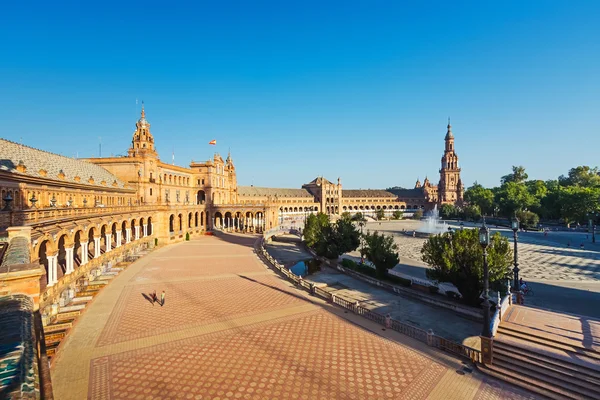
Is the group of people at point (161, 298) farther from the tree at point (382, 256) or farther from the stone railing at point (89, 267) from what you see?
the tree at point (382, 256)

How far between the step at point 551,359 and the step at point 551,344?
2.00ft

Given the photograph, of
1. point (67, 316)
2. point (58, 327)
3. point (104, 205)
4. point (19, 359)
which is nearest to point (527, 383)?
point (19, 359)

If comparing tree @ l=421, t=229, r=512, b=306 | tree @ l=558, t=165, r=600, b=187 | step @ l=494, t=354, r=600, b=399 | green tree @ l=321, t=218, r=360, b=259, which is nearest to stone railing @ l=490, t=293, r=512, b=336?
step @ l=494, t=354, r=600, b=399

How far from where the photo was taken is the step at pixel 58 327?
53.7 ft

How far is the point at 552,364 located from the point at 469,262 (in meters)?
7.58

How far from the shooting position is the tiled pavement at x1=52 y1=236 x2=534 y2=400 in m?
11.1

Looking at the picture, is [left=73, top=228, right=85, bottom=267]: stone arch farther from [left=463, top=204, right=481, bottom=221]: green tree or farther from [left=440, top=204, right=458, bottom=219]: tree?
[left=440, top=204, right=458, bottom=219]: tree

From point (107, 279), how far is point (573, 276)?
44020mm

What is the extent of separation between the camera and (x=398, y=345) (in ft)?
47.8

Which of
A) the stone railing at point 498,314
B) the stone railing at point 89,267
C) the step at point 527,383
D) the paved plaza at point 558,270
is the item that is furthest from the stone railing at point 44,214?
the paved plaza at point 558,270

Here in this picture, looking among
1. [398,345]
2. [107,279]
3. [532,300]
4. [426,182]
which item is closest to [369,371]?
[398,345]

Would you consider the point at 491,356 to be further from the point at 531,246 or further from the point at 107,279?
the point at 531,246

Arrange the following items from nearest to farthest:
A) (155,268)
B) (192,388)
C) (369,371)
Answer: (192,388)
(369,371)
(155,268)

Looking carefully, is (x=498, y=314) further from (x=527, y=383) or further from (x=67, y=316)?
(x=67, y=316)
